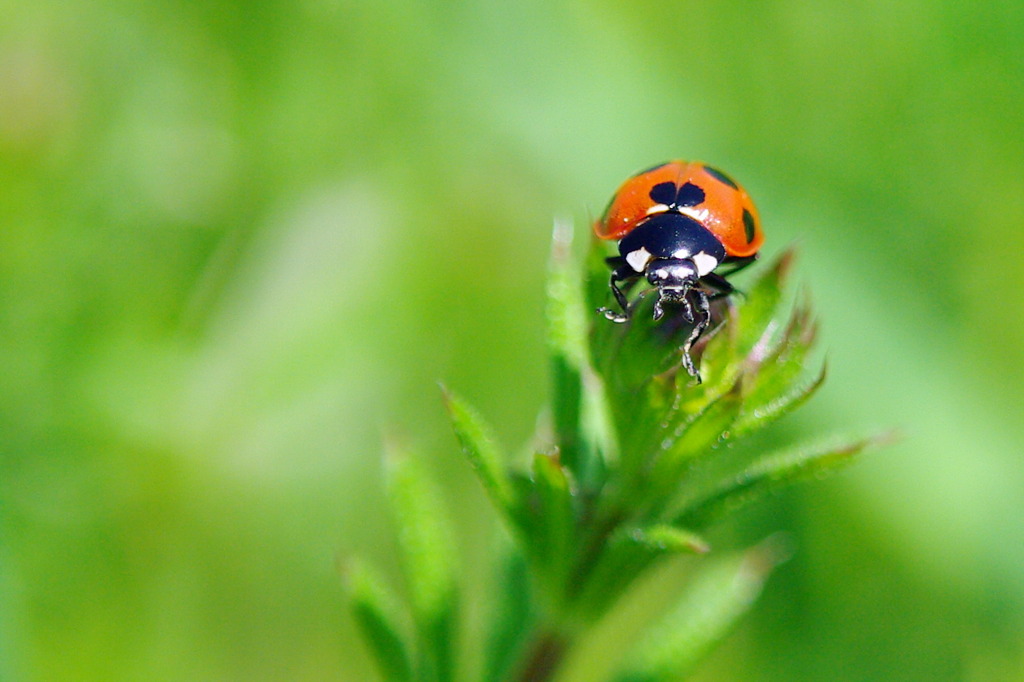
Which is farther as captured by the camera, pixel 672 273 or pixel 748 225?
pixel 748 225

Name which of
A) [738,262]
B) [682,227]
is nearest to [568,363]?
[682,227]

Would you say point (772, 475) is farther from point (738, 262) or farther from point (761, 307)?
point (738, 262)

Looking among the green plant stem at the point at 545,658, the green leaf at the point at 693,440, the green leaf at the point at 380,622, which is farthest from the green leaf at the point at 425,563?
the green leaf at the point at 693,440

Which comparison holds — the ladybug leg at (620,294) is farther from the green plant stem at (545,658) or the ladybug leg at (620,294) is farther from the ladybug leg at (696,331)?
the green plant stem at (545,658)

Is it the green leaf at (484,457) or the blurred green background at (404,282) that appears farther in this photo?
the blurred green background at (404,282)

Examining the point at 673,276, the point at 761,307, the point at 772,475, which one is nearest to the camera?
the point at 772,475

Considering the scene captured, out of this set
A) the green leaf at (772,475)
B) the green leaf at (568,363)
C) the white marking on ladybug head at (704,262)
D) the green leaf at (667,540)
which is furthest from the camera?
the white marking on ladybug head at (704,262)

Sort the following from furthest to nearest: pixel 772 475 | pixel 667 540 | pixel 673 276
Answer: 1. pixel 673 276
2. pixel 772 475
3. pixel 667 540
